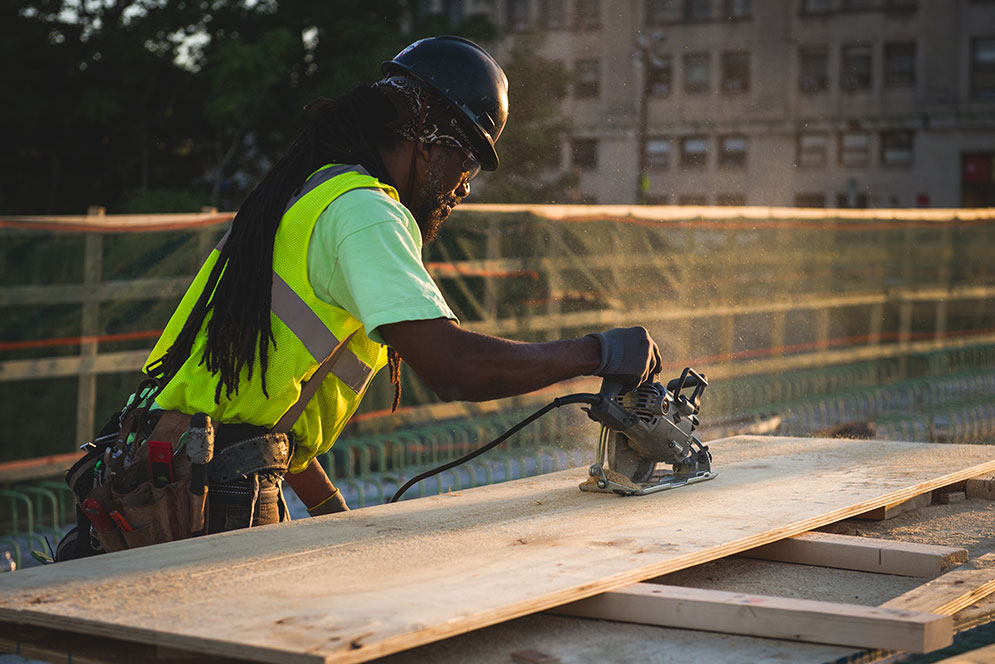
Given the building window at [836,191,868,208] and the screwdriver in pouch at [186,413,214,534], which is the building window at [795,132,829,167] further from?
the screwdriver in pouch at [186,413,214,534]

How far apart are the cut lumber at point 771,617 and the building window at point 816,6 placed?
18710 millimetres

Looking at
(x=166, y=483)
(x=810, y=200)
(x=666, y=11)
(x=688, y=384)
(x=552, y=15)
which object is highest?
(x=666, y=11)

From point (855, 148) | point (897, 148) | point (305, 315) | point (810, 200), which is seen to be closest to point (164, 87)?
point (305, 315)

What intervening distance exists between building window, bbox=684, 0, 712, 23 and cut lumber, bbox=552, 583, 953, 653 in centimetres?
1843

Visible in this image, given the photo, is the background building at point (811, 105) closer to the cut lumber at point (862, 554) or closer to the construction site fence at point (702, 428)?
the construction site fence at point (702, 428)

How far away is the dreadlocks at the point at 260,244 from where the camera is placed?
2820 mm

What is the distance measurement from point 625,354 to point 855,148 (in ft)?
115

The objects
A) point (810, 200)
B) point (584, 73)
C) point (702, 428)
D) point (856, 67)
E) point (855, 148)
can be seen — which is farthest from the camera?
point (810, 200)

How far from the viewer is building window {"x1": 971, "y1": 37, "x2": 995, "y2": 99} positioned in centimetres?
3441

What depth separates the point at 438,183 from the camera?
3.18 meters

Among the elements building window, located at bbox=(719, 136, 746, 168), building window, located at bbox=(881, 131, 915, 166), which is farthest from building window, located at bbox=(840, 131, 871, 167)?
building window, located at bbox=(719, 136, 746, 168)

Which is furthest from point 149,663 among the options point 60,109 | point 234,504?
point 60,109

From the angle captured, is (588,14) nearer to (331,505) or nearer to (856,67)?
(331,505)

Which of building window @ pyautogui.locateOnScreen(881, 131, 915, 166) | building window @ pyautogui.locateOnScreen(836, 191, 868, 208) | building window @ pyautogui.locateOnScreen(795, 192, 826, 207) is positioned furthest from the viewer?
building window @ pyautogui.locateOnScreen(881, 131, 915, 166)
